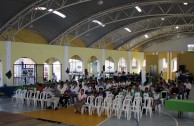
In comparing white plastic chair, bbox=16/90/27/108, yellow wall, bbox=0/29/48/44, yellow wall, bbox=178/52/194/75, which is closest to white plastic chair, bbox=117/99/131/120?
white plastic chair, bbox=16/90/27/108

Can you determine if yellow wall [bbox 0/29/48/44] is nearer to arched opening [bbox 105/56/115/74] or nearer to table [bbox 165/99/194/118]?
arched opening [bbox 105/56/115/74]

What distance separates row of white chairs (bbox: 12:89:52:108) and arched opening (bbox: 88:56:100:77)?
13.2 meters

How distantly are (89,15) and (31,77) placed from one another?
6.14m

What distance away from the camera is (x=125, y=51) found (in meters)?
31.5

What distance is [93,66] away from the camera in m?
26.8

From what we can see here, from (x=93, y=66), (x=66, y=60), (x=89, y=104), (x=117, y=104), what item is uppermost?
(x=66, y=60)

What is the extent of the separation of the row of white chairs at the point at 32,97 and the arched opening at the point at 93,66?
13.2 m

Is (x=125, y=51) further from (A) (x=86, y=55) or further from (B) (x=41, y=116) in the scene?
(B) (x=41, y=116)

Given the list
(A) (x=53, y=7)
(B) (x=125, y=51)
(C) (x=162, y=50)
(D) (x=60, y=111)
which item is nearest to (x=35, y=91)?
(D) (x=60, y=111)

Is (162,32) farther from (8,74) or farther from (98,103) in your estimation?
(98,103)

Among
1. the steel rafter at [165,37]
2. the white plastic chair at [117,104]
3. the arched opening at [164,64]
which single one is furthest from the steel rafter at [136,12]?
the arched opening at [164,64]

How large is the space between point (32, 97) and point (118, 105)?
5210 millimetres

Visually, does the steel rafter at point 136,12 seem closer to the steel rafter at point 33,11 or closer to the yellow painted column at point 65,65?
the yellow painted column at point 65,65

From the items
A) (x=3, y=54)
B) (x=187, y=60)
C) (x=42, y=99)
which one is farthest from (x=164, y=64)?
(x=42, y=99)
